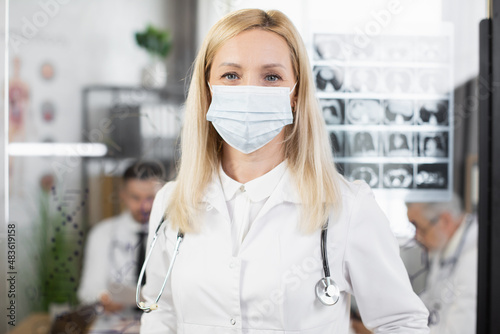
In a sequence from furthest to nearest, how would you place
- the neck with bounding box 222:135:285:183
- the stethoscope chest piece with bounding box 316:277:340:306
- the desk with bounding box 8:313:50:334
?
the desk with bounding box 8:313:50:334 → the neck with bounding box 222:135:285:183 → the stethoscope chest piece with bounding box 316:277:340:306

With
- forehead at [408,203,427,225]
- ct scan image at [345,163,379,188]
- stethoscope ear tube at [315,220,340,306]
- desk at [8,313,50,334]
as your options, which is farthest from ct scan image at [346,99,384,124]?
desk at [8,313,50,334]

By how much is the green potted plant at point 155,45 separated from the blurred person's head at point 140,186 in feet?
1.05

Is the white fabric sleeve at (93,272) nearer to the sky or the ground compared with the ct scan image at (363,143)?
nearer to the ground

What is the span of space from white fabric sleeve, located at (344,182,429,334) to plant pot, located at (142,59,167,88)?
0.84 metres

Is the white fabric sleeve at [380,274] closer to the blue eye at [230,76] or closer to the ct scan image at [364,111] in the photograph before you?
the blue eye at [230,76]

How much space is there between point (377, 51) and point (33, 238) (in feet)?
4.39

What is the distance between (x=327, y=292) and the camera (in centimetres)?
96

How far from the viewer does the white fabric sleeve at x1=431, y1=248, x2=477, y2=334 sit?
156 cm

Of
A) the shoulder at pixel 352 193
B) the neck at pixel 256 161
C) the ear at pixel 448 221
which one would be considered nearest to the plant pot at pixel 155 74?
the neck at pixel 256 161

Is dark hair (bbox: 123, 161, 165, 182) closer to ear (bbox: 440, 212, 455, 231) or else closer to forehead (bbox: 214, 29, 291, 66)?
forehead (bbox: 214, 29, 291, 66)

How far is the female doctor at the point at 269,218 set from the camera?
981 millimetres

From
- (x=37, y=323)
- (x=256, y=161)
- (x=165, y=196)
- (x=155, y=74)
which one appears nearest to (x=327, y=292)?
(x=256, y=161)

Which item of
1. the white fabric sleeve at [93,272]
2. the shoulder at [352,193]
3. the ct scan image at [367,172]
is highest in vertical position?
the ct scan image at [367,172]

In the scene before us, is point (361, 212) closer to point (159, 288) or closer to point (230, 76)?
point (230, 76)
